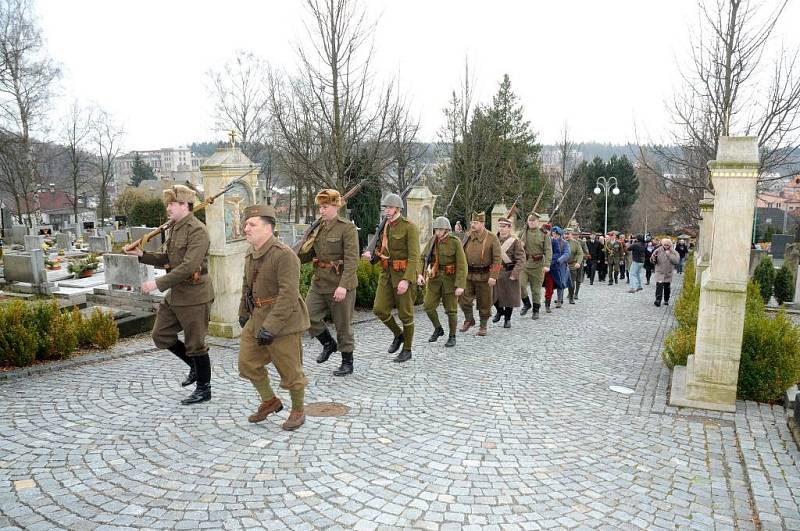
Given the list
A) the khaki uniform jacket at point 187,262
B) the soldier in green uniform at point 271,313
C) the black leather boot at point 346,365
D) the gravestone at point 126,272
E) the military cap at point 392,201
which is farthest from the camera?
the gravestone at point 126,272

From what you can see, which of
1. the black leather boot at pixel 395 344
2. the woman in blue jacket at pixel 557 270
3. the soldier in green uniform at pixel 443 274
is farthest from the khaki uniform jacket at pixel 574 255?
the black leather boot at pixel 395 344

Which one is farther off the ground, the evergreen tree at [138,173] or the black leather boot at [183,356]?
the evergreen tree at [138,173]

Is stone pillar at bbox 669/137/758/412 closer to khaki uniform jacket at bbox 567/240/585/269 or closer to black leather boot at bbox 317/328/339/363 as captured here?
black leather boot at bbox 317/328/339/363

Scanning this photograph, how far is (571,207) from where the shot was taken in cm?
3575

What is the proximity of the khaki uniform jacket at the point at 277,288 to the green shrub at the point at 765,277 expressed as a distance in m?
13.7

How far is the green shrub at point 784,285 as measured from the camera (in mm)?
14637

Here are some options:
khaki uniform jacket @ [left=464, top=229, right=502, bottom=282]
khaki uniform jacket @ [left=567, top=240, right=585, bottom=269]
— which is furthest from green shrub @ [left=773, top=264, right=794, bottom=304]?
khaki uniform jacket @ [left=464, top=229, right=502, bottom=282]

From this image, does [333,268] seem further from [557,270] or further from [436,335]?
[557,270]

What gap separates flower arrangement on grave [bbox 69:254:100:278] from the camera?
14.9 metres

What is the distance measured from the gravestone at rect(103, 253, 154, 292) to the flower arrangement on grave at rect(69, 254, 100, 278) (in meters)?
4.70

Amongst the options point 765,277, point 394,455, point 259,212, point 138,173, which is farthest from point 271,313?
point 138,173

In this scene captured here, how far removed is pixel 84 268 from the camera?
49.3 feet

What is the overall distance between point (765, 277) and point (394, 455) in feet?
45.1

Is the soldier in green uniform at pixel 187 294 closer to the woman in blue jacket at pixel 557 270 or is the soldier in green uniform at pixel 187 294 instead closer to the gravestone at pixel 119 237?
the woman in blue jacket at pixel 557 270
